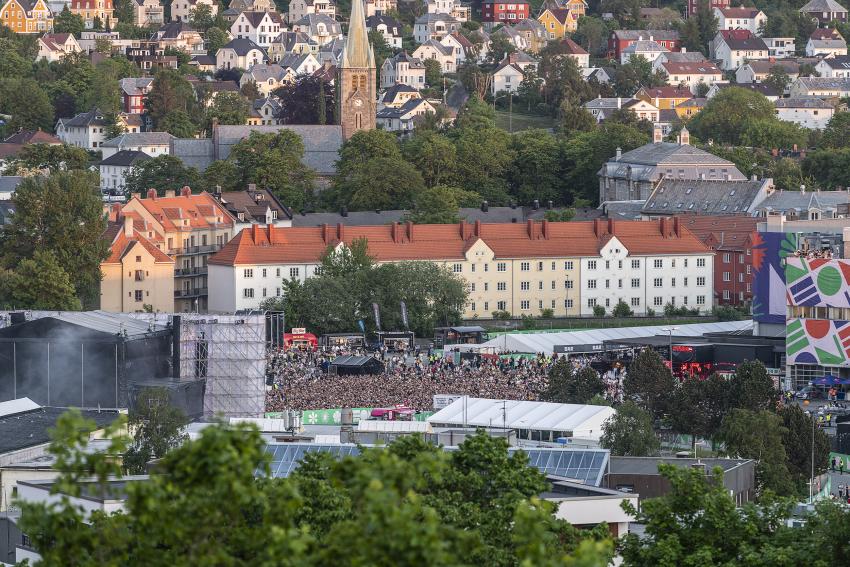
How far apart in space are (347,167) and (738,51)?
210 feet

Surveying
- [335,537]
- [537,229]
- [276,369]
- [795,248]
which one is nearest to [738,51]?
[537,229]

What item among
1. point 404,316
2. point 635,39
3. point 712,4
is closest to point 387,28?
point 635,39

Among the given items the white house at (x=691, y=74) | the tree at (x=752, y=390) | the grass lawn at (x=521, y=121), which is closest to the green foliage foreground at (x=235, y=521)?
the tree at (x=752, y=390)

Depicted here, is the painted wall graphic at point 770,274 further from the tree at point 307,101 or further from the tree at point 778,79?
the tree at point 778,79

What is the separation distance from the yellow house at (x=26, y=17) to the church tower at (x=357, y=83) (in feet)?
163

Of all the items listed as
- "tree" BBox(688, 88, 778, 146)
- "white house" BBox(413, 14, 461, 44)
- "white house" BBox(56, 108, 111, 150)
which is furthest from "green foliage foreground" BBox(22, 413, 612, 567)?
"white house" BBox(413, 14, 461, 44)

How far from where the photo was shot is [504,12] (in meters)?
183

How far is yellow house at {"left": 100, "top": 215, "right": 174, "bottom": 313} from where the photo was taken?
274 feet

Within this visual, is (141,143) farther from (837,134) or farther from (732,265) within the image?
(732,265)

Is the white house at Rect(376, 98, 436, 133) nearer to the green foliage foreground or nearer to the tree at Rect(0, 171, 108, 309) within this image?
the tree at Rect(0, 171, 108, 309)

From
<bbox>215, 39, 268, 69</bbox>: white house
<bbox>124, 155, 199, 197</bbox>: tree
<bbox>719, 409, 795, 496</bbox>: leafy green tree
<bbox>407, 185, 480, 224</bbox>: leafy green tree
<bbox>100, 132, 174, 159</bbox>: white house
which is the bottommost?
<bbox>719, 409, 795, 496</bbox>: leafy green tree

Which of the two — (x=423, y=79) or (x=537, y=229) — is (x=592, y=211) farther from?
(x=423, y=79)

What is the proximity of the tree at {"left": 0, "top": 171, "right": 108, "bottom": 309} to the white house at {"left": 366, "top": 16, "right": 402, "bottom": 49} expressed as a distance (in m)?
90.1

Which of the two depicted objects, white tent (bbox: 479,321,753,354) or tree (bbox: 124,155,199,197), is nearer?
white tent (bbox: 479,321,753,354)
